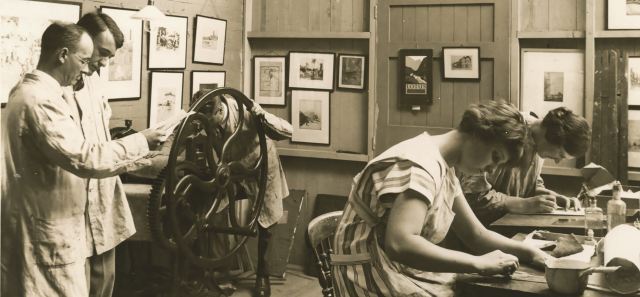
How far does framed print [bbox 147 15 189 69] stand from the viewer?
4246 mm

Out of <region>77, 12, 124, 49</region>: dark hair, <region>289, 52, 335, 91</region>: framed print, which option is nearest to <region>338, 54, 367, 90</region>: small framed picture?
<region>289, 52, 335, 91</region>: framed print

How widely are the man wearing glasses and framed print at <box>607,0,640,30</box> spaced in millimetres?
3211

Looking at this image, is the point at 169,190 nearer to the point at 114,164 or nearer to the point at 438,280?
the point at 114,164

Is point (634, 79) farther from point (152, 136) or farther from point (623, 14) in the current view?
point (152, 136)

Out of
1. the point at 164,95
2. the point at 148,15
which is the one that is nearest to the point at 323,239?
the point at 148,15

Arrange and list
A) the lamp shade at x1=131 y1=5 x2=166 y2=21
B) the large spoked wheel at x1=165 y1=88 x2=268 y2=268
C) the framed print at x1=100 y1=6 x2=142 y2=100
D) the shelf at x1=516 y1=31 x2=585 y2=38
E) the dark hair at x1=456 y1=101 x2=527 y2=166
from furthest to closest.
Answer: the shelf at x1=516 y1=31 x2=585 y2=38 < the framed print at x1=100 y1=6 x2=142 y2=100 < the lamp shade at x1=131 y1=5 x2=166 y2=21 < the large spoked wheel at x1=165 y1=88 x2=268 y2=268 < the dark hair at x1=456 y1=101 x2=527 y2=166

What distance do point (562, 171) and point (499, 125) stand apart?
2.38 metres

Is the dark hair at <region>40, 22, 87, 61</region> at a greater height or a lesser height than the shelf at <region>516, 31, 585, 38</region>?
lesser

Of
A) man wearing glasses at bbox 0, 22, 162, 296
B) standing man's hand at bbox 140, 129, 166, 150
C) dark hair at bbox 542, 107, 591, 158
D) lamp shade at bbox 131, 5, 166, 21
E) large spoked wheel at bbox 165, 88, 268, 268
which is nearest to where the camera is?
man wearing glasses at bbox 0, 22, 162, 296

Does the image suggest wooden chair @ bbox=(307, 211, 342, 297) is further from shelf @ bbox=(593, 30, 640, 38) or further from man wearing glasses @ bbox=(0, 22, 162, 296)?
shelf @ bbox=(593, 30, 640, 38)

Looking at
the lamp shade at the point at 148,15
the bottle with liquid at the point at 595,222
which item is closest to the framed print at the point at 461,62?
the bottle with liquid at the point at 595,222

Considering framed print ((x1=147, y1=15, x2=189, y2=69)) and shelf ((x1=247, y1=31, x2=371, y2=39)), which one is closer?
framed print ((x1=147, y1=15, x2=189, y2=69))

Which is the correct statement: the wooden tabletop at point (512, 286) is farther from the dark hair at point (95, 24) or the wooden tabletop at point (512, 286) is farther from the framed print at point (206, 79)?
the framed print at point (206, 79)

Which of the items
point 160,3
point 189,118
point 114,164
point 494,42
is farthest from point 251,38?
point 114,164
